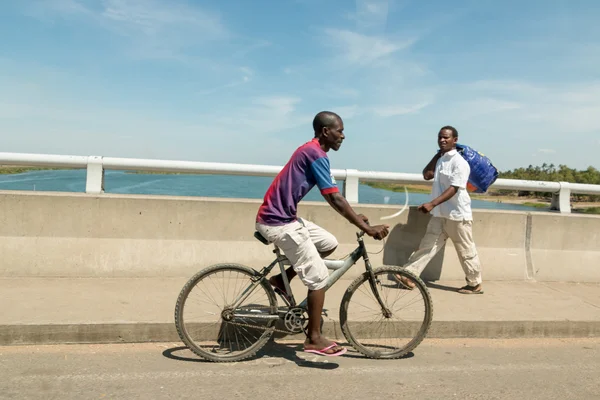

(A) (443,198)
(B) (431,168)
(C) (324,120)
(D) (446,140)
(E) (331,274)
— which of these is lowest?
(E) (331,274)

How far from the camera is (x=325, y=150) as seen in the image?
4426 millimetres

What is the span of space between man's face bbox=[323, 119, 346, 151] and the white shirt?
88.3 inches

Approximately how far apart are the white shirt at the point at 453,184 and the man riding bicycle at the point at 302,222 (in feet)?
7.09

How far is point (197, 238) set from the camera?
639 centimetres

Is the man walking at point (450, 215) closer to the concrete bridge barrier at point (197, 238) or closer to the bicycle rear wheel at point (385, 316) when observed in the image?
the concrete bridge barrier at point (197, 238)

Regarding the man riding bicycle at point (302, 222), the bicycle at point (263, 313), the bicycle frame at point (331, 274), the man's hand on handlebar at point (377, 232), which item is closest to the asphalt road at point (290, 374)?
the bicycle at point (263, 313)

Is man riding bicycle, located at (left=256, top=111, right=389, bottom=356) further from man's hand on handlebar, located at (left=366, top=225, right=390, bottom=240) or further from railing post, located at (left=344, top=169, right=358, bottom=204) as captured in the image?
railing post, located at (left=344, top=169, right=358, bottom=204)

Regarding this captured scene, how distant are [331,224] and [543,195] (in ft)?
12.2

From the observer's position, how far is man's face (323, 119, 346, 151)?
4.34 m

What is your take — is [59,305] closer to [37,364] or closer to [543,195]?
[37,364]

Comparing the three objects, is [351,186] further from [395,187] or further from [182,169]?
[182,169]

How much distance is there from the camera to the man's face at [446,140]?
6227 mm

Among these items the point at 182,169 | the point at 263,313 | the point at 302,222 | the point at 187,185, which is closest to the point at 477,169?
the point at 302,222

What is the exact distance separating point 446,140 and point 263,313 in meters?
3.12
